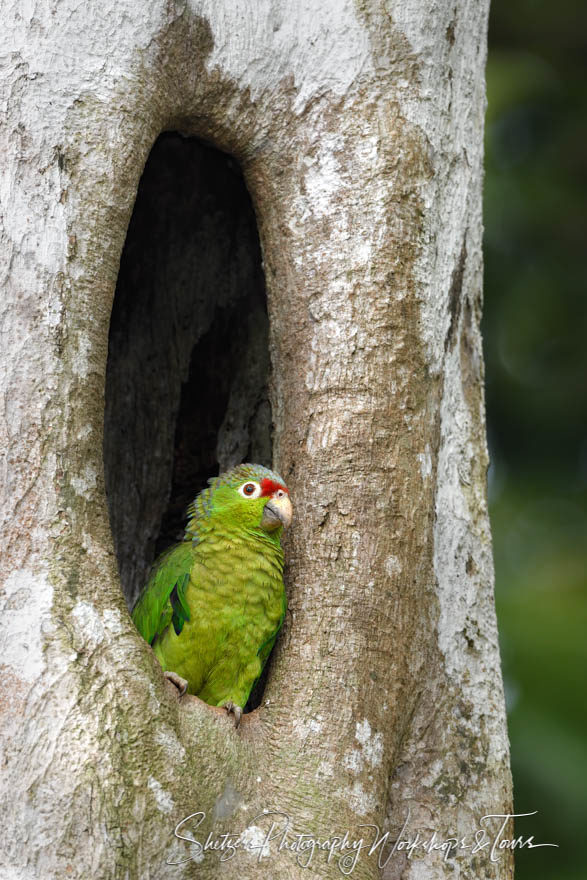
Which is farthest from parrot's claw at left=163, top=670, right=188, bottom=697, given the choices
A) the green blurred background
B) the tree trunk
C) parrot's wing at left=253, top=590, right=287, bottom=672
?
the green blurred background

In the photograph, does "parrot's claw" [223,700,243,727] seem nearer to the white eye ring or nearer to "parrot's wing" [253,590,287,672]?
"parrot's wing" [253,590,287,672]

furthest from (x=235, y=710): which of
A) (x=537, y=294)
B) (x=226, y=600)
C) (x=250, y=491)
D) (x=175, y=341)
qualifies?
(x=537, y=294)

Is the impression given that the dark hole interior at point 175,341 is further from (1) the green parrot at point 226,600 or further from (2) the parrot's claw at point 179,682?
(2) the parrot's claw at point 179,682

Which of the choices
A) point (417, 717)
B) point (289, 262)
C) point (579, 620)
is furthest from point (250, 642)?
point (579, 620)

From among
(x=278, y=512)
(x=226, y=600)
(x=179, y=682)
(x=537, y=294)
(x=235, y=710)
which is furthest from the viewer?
(x=537, y=294)

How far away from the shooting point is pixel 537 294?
724 cm

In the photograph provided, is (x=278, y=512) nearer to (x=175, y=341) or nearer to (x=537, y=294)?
(x=175, y=341)

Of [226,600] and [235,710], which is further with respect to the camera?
[226,600]

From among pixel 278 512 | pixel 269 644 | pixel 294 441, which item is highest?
pixel 294 441

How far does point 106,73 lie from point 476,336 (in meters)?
1.67

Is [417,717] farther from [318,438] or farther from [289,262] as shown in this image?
[289,262]

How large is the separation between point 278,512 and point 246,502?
0.83 ft

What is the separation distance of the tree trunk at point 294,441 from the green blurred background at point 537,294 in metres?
3.44

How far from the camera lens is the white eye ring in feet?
10.9
